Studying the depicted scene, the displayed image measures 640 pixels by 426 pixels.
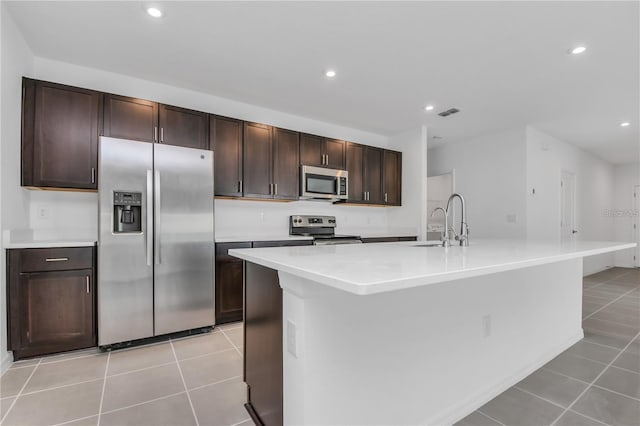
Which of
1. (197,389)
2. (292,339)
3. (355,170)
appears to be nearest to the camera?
(292,339)

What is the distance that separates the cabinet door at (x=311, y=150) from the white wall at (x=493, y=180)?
9.04 feet

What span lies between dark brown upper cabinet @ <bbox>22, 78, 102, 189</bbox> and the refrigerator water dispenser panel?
0.33m

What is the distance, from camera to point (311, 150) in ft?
13.4

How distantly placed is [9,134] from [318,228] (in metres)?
3.20

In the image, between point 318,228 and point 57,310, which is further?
Result: point 318,228

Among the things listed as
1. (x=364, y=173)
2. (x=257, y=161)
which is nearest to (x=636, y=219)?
(x=364, y=173)

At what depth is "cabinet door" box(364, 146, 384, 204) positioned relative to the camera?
182 inches

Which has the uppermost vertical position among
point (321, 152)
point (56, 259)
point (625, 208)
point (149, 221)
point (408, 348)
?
point (321, 152)

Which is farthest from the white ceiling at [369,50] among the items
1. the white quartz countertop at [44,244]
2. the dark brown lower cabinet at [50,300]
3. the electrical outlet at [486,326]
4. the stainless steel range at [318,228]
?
the electrical outlet at [486,326]

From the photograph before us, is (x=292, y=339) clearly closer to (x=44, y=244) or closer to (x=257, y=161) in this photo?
(x=44, y=244)

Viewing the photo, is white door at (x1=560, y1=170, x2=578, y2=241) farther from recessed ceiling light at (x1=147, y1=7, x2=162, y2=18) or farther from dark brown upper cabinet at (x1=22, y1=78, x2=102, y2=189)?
dark brown upper cabinet at (x1=22, y1=78, x2=102, y2=189)

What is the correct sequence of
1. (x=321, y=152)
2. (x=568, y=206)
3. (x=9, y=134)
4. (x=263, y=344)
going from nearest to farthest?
1. (x=263, y=344)
2. (x=9, y=134)
3. (x=321, y=152)
4. (x=568, y=206)

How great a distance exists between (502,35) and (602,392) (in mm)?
2540

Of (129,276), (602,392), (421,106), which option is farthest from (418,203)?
(129,276)
